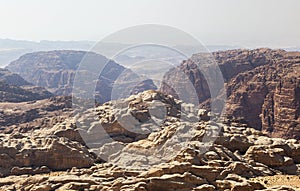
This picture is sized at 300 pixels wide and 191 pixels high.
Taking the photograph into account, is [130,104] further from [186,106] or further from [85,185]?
[85,185]

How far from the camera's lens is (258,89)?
111m

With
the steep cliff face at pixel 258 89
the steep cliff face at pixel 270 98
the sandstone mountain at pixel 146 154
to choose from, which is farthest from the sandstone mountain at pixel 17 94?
the sandstone mountain at pixel 146 154

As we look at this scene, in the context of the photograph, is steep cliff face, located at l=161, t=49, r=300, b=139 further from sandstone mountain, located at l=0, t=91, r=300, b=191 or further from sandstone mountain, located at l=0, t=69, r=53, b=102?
sandstone mountain, located at l=0, t=91, r=300, b=191

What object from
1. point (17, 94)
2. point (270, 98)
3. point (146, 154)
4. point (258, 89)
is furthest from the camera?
point (17, 94)

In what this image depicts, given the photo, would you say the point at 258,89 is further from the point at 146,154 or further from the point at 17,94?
the point at 146,154

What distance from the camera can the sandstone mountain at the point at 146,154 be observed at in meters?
26.8

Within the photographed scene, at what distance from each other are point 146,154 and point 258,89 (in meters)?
83.4

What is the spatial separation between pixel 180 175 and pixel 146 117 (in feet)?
47.8

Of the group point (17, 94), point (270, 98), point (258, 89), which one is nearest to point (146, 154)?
point (270, 98)

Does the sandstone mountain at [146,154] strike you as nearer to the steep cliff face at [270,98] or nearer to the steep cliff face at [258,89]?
the steep cliff face at [258,89]

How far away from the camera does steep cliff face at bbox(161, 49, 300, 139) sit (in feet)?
325

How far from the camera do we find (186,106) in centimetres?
4831

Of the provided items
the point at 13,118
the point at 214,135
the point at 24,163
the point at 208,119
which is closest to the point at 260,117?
the point at 13,118

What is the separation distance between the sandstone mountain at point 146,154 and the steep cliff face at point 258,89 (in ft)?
144
